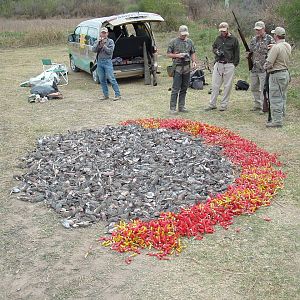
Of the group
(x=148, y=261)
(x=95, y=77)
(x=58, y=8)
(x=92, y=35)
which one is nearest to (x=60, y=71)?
(x=95, y=77)

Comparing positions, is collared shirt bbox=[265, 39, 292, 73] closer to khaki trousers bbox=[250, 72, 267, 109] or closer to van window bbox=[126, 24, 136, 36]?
khaki trousers bbox=[250, 72, 267, 109]

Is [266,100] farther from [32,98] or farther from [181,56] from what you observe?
[32,98]

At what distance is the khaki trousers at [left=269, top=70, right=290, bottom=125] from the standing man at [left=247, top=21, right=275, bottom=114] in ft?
2.66

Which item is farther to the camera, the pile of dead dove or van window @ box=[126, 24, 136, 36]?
van window @ box=[126, 24, 136, 36]

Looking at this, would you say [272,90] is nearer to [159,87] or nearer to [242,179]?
[242,179]

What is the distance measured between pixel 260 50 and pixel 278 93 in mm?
1186

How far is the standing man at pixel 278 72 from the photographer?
838 cm

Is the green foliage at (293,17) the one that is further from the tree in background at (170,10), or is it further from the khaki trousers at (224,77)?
the tree in background at (170,10)

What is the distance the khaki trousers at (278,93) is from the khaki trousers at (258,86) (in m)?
0.81

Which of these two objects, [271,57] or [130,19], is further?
[130,19]

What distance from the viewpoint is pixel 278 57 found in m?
8.47

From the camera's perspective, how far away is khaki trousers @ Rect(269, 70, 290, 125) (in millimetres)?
8625

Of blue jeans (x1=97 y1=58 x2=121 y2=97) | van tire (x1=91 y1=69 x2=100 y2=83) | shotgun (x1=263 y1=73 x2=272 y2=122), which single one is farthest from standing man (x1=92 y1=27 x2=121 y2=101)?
shotgun (x1=263 y1=73 x2=272 y2=122)

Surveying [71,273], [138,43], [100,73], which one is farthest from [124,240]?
[138,43]
